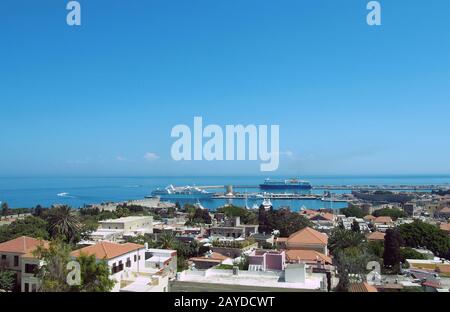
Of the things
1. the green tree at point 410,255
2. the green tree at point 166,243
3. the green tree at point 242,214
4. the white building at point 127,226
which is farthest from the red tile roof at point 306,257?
the green tree at point 242,214

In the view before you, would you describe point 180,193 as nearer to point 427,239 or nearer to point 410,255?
point 427,239

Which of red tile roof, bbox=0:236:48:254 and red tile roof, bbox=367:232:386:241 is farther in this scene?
red tile roof, bbox=367:232:386:241

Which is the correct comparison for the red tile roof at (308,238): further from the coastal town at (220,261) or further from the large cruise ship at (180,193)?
the large cruise ship at (180,193)

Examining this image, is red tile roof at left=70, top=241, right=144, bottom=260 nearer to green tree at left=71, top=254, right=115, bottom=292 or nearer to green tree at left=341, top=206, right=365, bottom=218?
green tree at left=71, top=254, right=115, bottom=292

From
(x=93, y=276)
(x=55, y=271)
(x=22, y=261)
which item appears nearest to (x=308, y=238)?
(x=22, y=261)

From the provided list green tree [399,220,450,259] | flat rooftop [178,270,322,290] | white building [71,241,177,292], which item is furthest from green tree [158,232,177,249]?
green tree [399,220,450,259]
